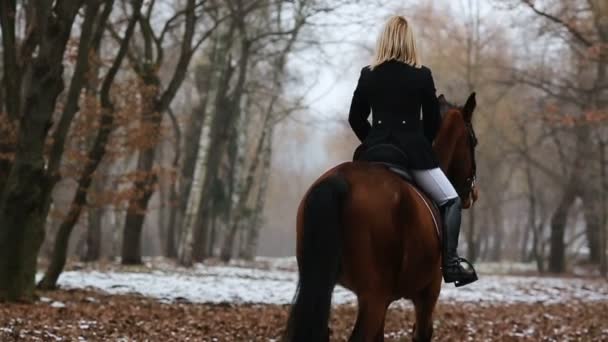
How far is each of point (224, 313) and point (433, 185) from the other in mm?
8421

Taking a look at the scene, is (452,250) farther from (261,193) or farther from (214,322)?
(261,193)

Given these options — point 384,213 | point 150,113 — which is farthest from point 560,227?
point 384,213

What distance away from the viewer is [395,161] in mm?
6207

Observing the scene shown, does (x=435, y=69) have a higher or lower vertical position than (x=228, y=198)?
higher

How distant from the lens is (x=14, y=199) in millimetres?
12195

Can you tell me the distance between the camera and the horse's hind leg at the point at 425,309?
6484mm

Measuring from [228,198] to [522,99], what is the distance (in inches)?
574

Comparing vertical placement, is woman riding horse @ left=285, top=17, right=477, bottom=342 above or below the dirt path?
above

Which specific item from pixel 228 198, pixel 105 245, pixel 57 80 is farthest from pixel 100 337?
pixel 105 245

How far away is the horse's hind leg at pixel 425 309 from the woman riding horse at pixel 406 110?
0.24m

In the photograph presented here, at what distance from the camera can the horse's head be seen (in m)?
7.02

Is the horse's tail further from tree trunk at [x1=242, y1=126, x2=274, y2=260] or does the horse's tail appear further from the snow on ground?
tree trunk at [x1=242, y1=126, x2=274, y2=260]

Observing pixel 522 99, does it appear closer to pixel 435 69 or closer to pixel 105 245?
pixel 435 69

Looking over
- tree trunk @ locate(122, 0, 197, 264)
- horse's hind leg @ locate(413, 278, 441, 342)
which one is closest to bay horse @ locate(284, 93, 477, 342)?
horse's hind leg @ locate(413, 278, 441, 342)
